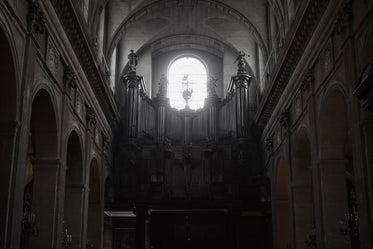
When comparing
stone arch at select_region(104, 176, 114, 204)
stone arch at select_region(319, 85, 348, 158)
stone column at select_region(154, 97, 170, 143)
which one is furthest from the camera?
stone column at select_region(154, 97, 170, 143)

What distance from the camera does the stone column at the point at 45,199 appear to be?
13.3m

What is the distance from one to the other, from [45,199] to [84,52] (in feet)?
15.3

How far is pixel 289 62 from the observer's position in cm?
1656

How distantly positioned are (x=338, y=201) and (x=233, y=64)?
46.9 ft

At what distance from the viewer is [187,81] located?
2767cm

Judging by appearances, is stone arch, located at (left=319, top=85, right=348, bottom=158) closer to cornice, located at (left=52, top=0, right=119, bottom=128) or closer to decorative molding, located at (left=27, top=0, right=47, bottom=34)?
cornice, located at (left=52, top=0, right=119, bottom=128)

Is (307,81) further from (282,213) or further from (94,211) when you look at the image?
(94,211)

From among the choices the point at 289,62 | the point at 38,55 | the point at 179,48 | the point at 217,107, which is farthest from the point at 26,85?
the point at 179,48

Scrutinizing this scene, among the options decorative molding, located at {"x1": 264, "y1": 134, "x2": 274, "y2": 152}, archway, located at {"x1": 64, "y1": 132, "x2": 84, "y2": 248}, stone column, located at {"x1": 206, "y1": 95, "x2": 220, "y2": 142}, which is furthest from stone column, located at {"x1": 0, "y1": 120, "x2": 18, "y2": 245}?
stone column, located at {"x1": 206, "y1": 95, "x2": 220, "y2": 142}

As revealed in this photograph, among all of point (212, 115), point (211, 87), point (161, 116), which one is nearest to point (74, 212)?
point (161, 116)

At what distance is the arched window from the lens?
27578 mm

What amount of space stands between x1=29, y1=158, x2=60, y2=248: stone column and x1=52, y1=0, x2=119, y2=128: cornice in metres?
3.41

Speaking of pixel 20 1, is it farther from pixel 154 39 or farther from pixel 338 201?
pixel 154 39

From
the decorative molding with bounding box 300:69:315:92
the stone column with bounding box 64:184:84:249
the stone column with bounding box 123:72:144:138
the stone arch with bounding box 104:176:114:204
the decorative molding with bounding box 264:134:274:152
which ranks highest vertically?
the stone column with bounding box 123:72:144:138
